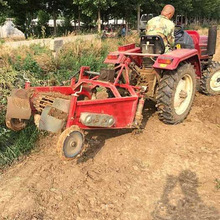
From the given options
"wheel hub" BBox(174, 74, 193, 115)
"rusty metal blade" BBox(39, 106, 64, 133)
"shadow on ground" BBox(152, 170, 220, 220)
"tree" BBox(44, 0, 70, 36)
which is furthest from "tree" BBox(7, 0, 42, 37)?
"shadow on ground" BBox(152, 170, 220, 220)

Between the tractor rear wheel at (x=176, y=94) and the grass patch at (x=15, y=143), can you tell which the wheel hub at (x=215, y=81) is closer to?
the tractor rear wheel at (x=176, y=94)

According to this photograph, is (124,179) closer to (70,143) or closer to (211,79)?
(70,143)

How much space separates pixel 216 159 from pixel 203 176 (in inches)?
18.9

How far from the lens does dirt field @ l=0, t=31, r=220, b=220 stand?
266 centimetres

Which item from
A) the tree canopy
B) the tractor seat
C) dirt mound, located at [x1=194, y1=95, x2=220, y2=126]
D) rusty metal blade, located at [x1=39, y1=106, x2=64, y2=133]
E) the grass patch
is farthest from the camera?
the tree canopy

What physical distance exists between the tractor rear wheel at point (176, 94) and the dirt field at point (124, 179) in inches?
10.6

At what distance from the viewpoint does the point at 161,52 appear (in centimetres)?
416

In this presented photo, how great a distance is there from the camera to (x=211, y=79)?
5.63 metres

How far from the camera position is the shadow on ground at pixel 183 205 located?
2582mm

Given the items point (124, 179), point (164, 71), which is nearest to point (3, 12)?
point (164, 71)

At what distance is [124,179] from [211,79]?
3508 millimetres

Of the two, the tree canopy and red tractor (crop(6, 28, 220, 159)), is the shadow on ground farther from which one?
the tree canopy

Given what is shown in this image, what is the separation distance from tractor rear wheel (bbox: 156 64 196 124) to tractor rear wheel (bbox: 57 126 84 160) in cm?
163

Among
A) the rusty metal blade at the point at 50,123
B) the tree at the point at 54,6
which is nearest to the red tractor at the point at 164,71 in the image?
the rusty metal blade at the point at 50,123
